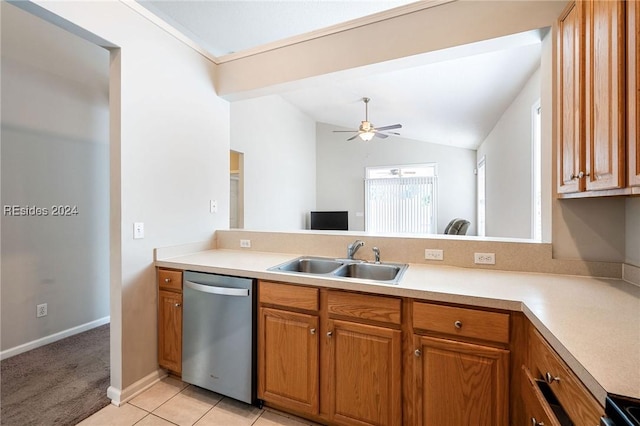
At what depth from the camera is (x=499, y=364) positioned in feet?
3.98

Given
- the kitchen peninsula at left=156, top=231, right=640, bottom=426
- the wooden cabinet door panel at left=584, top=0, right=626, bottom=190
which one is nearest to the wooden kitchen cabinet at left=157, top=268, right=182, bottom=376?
the kitchen peninsula at left=156, top=231, right=640, bottom=426

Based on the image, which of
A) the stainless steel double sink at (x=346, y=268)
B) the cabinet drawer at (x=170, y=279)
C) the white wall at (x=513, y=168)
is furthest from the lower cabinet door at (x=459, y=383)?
the white wall at (x=513, y=168)

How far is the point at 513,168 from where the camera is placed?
3658mm

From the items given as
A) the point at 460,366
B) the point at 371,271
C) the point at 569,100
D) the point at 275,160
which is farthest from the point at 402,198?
the point at 460,366

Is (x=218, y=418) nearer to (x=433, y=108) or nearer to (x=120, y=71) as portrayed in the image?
(x=120, y=71)

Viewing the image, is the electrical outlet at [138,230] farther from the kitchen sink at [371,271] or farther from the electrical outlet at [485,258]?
the electrical outlet at [485,258]

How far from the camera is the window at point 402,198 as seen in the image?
22.6ft

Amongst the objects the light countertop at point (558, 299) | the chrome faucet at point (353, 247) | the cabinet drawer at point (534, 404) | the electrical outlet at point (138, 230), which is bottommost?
the cabinet drawer at point (534, 404)

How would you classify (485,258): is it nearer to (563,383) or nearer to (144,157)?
(563,383)

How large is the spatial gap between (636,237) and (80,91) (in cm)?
462

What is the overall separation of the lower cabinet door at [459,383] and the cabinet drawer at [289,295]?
1.92 ft

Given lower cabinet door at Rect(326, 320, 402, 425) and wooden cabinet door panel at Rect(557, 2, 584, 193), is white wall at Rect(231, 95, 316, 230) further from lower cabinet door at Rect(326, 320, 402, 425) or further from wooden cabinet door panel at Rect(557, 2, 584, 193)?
wooden cabinet door panel at Rect(557, 2, 584, 193)

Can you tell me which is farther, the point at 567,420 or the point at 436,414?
the point at 436,414

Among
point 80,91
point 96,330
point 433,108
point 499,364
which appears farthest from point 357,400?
point 433,108
